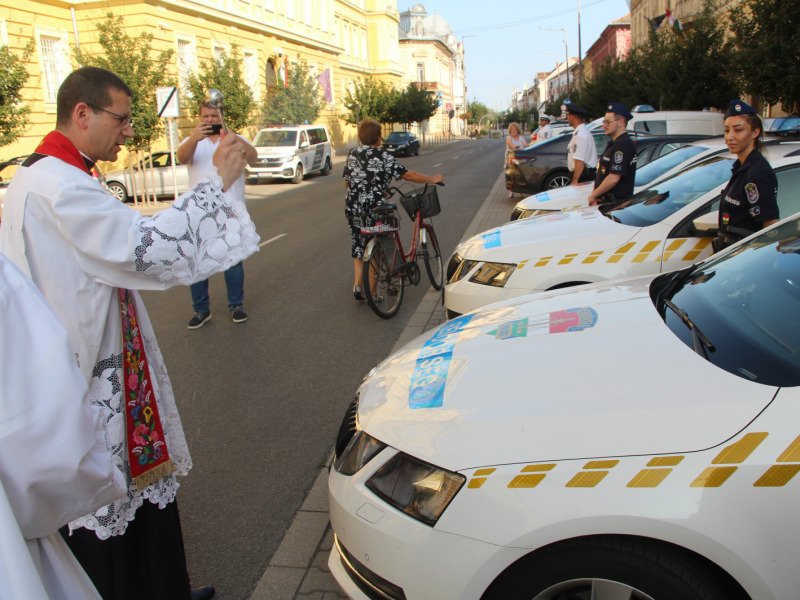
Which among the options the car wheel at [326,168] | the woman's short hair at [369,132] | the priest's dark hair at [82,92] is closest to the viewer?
the priest's dark hair at [82,92]

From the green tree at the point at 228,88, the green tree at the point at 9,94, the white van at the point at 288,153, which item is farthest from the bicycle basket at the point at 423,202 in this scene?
the green tree at the point at 228,88

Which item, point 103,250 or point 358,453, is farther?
point 358,453

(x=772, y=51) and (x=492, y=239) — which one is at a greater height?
(x=772, y=51)

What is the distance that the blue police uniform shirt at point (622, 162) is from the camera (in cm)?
638

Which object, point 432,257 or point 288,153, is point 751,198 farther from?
point 288,153

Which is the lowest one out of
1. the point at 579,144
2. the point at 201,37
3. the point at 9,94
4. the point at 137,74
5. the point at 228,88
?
the point at 579,144

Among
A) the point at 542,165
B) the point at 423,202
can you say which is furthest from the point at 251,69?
the point at 423,202

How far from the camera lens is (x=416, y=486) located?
2.04 meters

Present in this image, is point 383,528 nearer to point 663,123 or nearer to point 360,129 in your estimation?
point 360,129

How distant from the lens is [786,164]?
14.0ft

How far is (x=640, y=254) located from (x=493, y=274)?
3.26 ft

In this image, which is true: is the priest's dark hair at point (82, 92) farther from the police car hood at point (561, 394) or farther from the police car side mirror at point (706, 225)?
the police car side mirror at point (706, 225)

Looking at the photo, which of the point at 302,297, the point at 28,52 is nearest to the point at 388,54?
the point at 28,52

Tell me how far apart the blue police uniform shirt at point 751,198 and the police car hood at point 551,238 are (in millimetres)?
656
